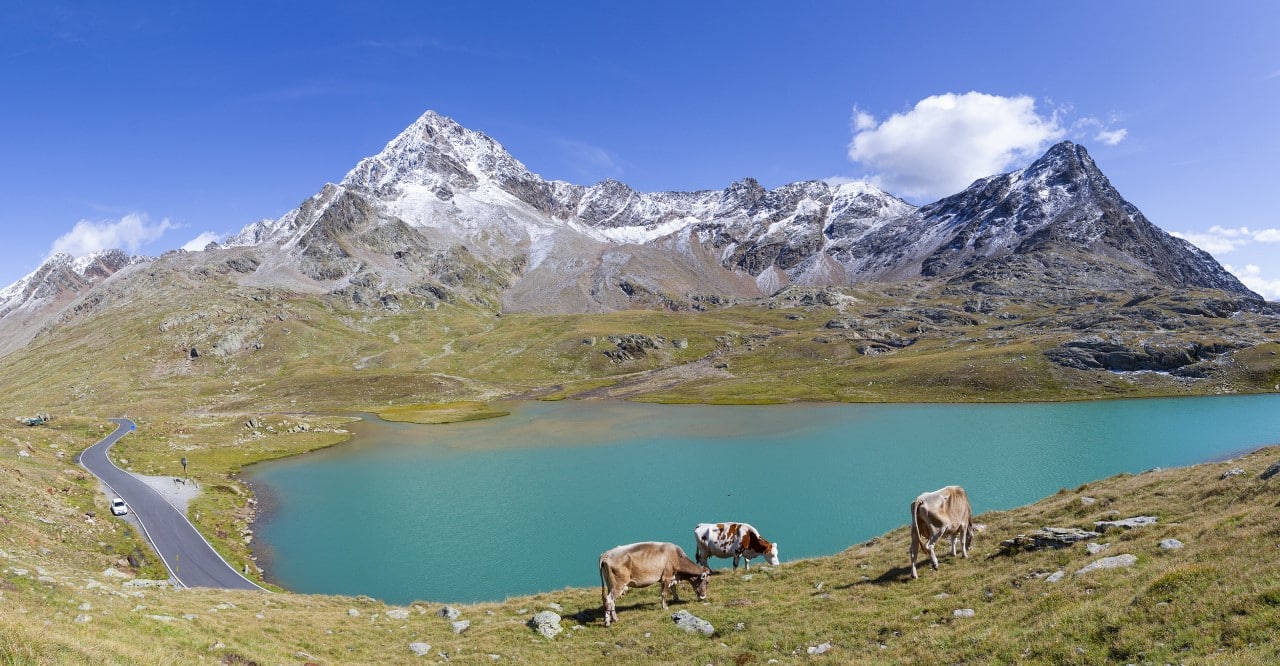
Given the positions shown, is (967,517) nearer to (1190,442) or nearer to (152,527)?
(152,527)

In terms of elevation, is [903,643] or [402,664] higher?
[903,643]

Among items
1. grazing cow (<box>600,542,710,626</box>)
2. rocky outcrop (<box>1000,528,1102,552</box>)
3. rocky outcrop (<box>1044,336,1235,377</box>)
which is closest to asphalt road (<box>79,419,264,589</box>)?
grazing cow (<box>600,542,710,626</box>)

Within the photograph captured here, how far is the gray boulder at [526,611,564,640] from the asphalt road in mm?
35945

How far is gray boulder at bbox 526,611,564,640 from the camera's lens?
78.5ft

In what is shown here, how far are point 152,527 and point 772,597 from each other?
66962 mm

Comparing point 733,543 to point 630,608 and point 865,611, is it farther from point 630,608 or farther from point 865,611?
point 865,611

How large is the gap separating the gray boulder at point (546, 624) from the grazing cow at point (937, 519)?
15.3m

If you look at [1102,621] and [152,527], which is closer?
[1102,621]

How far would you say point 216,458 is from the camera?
106m

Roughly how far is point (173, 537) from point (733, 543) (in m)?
59.4

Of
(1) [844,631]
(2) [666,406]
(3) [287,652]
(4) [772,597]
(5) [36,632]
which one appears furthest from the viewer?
(2) [666,406]

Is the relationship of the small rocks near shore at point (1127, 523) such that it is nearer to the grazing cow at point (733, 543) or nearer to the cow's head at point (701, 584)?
the grazing cow at point (733, 543)

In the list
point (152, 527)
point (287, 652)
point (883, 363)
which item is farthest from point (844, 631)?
point (883, 363)

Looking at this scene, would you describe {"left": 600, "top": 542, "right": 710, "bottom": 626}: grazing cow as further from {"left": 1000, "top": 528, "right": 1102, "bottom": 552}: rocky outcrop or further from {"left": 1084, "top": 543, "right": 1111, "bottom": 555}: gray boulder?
{"left": 1084, "top": 543, "right": 1111, "bottom": 555}: gray boulder
